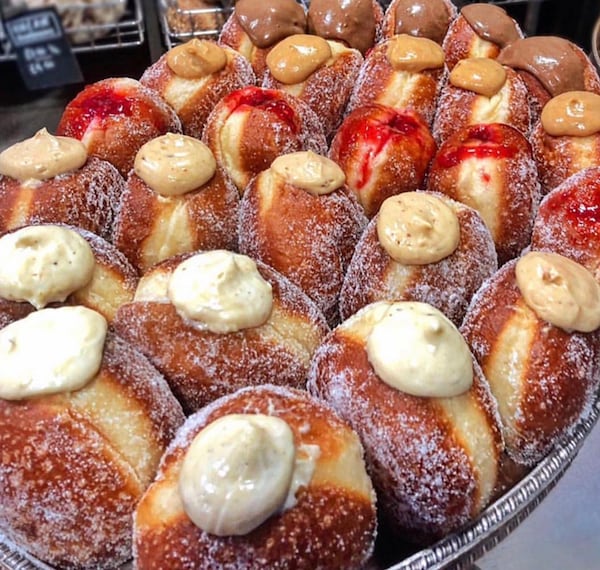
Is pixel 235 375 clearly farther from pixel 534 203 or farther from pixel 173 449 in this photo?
pixel 534 203

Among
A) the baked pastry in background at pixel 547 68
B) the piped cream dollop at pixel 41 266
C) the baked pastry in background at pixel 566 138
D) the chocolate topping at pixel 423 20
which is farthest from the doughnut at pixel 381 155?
the piped cream dollop at pixel 41 266

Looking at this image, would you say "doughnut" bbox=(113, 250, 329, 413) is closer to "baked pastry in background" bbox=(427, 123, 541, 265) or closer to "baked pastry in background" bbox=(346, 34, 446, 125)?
"baked pastry in background" bbox=(427, 123, 541, 265)

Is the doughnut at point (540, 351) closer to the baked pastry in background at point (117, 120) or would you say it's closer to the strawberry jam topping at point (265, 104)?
the strawberry jam topping at point (265, 104)

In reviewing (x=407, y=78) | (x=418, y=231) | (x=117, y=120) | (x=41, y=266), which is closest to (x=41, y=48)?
(x=117, y=120)

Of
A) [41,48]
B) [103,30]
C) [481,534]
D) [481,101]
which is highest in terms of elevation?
[41,48]

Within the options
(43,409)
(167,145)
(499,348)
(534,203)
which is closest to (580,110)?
(534,203)

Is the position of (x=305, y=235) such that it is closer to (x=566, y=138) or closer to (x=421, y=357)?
(x=421, y=357)

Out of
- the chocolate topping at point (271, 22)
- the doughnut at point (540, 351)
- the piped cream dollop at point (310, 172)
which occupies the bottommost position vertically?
the doughnut at point (540, 351)
